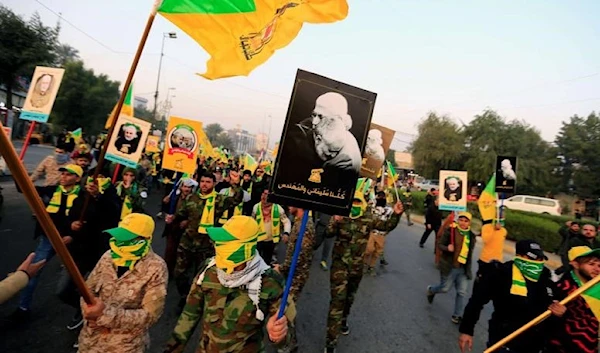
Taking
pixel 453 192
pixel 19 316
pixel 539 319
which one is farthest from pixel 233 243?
pixel 453 192

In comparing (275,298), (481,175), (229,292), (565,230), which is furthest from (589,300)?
(481,175)

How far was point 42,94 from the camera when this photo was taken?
6180mm

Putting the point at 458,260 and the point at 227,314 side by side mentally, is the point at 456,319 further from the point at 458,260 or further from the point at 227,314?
the point at 227,314

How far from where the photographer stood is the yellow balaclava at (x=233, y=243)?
7.73 feet

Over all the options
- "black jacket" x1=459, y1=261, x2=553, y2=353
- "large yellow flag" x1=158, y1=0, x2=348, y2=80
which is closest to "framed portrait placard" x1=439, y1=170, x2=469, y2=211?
"black jacket" x1=459, y1=261, x2=553, y2=353

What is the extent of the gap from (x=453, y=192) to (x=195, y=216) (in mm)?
5423

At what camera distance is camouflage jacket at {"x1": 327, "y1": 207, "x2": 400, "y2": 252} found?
15.1 ft

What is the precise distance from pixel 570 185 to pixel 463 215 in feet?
138

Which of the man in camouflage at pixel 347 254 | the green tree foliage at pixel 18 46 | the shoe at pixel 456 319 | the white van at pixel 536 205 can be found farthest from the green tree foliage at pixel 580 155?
the green tree foliage at pixel 18 46

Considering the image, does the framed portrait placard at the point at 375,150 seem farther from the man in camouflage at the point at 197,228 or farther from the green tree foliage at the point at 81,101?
the green tree foliage at the point at 81,101

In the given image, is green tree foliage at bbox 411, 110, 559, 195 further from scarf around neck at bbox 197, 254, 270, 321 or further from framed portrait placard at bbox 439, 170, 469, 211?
scarf around neck at bbox 197, 254, 270, 321

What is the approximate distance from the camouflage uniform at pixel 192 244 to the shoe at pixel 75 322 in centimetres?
117

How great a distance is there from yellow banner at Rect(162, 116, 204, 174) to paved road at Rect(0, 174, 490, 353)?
79.6 inches

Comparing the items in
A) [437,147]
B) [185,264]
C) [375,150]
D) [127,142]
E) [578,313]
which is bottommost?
[185,264]
